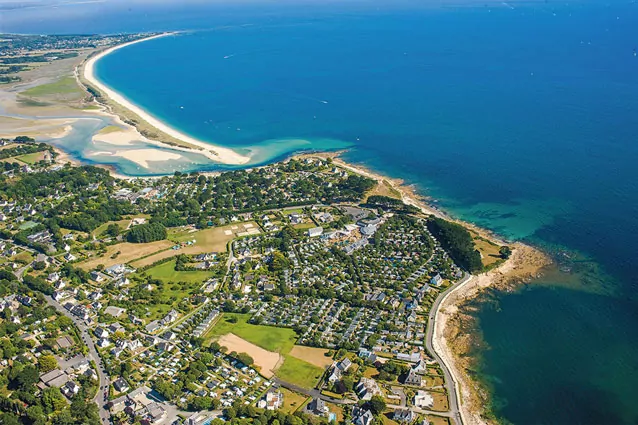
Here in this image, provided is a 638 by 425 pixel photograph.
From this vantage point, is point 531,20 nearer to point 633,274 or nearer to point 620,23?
point 620,23

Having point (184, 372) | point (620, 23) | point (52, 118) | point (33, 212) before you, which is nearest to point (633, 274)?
point (184, 372)

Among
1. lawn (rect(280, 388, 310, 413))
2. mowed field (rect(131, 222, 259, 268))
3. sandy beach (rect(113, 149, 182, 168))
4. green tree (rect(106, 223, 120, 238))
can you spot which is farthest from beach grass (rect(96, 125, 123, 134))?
lawn (rect(280, 388, 310, 413))

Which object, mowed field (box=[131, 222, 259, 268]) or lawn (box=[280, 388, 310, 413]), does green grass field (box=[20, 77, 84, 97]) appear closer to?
mowed field (box=[131, 222, 259, 268])

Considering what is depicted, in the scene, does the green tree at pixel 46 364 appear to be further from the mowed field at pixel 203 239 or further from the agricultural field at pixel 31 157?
the agricultural field at pixel 31 157

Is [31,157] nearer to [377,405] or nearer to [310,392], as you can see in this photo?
[310,392]

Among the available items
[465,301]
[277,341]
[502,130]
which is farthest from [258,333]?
[502,130]

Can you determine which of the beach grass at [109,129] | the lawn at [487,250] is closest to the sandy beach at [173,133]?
the beach grass at [109,129]
